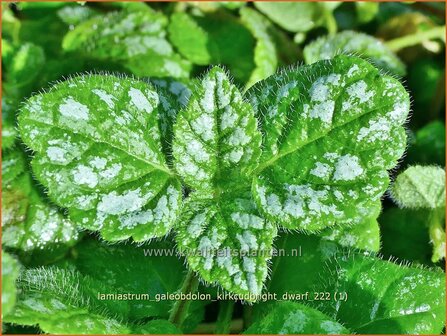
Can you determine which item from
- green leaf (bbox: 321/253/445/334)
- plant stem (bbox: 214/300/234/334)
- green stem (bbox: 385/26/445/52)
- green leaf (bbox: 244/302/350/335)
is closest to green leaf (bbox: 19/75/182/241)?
green leaf (bbox: 244/302/350/335)

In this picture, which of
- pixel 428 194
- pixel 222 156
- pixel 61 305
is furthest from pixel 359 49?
pixel 61 305

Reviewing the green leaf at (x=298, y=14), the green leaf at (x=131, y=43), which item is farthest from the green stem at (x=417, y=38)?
the green leaf at (x=131, y=43)

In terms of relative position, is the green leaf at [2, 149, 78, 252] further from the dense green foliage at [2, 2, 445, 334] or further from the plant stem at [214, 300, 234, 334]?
the plant stem at [214, 300, 234, 334]

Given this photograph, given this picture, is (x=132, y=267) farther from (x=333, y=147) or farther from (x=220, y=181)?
(x=333, y=147)

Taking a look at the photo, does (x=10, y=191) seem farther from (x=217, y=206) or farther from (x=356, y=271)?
(x=356, y=271)

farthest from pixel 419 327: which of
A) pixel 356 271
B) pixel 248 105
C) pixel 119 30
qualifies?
pixel 119 30

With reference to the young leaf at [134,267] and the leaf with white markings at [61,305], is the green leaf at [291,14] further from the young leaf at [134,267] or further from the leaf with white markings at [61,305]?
the leaf with white markings at [61,305]
